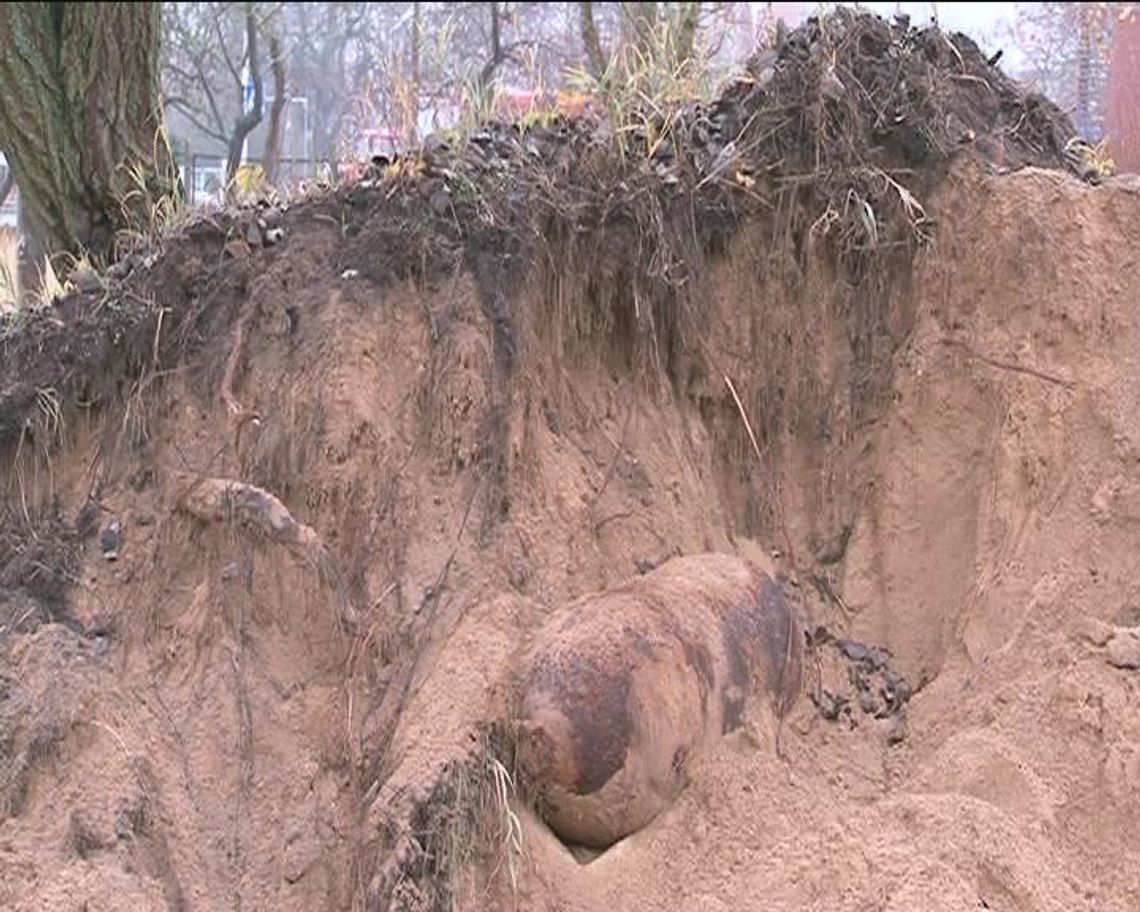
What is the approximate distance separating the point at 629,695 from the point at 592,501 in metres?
1.02

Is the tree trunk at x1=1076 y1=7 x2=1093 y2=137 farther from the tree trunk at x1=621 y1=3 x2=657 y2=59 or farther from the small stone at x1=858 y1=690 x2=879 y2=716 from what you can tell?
the small stone at x1=858 y1=690 x2=879 y2=716

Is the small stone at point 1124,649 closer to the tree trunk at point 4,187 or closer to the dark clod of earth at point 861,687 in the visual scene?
the dark clod of earth at point 861,687

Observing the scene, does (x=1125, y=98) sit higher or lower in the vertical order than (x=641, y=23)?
lower

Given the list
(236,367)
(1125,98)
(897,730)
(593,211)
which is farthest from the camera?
(1125,98)

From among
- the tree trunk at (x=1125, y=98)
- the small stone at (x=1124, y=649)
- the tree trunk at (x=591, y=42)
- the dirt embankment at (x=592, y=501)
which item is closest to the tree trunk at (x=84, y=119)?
the dirt embankment at (x=592, y=501)

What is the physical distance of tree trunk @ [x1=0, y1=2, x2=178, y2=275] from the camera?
20.9 feet

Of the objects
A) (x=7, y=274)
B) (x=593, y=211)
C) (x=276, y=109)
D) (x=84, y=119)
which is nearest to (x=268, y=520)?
(x=593, y=211)

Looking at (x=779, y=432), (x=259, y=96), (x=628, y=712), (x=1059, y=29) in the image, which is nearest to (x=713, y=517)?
(x=779, y=432)

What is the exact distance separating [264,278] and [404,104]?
101cm

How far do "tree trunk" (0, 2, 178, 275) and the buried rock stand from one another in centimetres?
298

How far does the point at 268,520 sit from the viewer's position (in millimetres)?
4859

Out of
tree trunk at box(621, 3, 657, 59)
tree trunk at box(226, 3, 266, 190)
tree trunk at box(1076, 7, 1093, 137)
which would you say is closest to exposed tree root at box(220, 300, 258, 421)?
tree trunk at box(621, 3, 657, 59)

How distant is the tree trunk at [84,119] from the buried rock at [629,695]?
117 inches

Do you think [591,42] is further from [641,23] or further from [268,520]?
[268,520]
